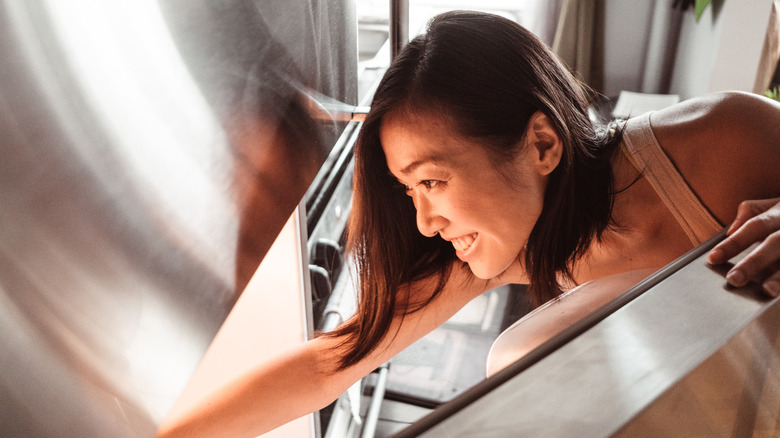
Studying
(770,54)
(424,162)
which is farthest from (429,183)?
(770,54)

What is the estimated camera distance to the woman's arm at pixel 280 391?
60 cm

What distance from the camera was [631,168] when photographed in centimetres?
98

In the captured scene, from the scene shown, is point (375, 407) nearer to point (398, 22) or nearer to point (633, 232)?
point (633, 232)

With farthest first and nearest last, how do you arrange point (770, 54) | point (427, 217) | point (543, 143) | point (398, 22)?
point (770, 54)
point (398, 22)
point (543, 143)
point (427, 217)

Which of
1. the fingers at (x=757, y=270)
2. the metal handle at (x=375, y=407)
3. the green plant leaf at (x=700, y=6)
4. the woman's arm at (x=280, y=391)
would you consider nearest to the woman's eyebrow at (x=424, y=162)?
the woman's arm at (x=280, y=391)

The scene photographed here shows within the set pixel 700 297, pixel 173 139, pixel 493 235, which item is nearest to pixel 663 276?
pixel 700 297

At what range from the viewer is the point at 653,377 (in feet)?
0.78

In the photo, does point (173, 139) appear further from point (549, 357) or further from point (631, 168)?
point (631, 168)

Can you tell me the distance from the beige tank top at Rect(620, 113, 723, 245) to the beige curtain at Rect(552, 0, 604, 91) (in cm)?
174

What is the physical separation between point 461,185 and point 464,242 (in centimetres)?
10

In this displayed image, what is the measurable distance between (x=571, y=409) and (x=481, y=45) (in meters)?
0.64

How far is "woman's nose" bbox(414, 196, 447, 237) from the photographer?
30.4 inches

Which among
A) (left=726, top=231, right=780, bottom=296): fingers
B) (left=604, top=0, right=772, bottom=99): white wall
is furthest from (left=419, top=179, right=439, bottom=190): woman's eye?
(left=604, top=0, right=772, bottom=99): white wall

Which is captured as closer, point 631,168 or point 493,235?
point 493,235
